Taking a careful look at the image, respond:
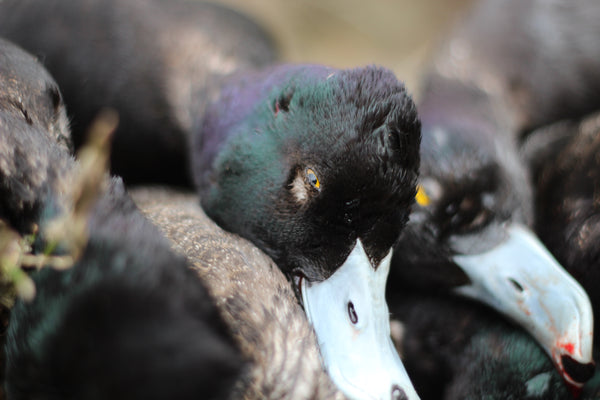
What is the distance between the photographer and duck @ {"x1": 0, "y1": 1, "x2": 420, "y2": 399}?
1303 millimetres

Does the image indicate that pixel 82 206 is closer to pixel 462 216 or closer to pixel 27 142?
pixel 27 142

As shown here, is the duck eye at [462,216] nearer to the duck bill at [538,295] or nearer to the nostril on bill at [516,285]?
the duck bill at [538,295]

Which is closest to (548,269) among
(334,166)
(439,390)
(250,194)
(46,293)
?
Result: (439,390)

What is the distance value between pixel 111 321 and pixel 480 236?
1.19 meters

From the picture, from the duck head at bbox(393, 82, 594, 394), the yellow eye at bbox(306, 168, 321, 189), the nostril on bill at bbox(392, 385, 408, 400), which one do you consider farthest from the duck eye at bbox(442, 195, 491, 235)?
the nostril on bill at bbox(392, 385, 408, 400)

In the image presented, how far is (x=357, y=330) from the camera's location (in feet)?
4.37

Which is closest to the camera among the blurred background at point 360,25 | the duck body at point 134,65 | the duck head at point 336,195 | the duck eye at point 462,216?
the duck head at point 336,195

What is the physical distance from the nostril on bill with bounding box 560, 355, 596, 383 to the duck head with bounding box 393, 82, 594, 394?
7 centimetres

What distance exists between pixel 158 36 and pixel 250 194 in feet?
3.75

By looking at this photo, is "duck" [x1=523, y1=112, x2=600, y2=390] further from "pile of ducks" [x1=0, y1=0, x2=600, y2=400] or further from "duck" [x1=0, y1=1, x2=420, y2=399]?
"duck" [x1=0, y1=1, x2=420, y2=399]

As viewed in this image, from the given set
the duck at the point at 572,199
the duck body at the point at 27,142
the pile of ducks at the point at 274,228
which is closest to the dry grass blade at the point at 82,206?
the pile of ducks at the point at 274,228

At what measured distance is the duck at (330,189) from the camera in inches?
51.3

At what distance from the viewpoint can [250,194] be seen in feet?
5.03

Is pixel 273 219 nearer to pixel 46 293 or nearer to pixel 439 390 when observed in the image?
pixel 46 293
